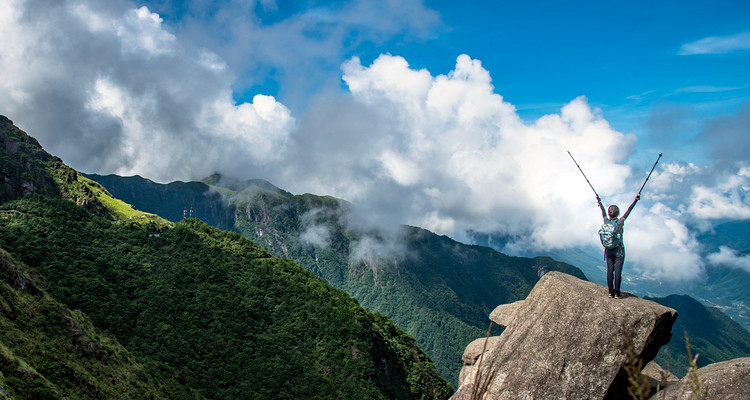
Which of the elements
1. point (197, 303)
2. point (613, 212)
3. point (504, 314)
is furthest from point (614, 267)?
point (197, 303)

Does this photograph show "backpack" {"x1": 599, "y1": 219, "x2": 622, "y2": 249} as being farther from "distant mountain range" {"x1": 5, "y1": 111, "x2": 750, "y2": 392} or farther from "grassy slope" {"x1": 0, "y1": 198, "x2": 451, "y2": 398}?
"grassy slope" {"x1": 0, "y1": 198, "x2": 451, "y2": 398}

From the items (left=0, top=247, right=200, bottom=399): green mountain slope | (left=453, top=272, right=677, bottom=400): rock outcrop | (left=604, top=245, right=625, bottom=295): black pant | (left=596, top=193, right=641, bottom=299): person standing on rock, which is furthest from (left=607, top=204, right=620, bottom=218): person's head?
(left=0, top=247, right=200, bottom=399): green mountain slope

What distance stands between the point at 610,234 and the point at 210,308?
105 meters

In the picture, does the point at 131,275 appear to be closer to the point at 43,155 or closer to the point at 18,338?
the point at 18,338

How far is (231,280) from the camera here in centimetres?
12156

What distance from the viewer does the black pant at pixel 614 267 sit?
1831 centimetres

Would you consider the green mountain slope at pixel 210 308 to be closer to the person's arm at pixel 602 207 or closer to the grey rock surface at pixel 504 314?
the grey rock surface at pixel 504 314

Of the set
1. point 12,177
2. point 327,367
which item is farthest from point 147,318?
point 12,177

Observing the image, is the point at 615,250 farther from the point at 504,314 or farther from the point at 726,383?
the point at 504,314

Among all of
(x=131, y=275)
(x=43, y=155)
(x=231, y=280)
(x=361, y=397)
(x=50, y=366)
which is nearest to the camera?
(x=50, y=366)

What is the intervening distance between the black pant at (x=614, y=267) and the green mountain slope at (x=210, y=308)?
202ft

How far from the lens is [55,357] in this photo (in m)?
50.0

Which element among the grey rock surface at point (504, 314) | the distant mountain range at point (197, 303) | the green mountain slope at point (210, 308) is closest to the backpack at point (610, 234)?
the grey rock surface at point (504, 314)

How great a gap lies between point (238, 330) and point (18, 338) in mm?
59626
